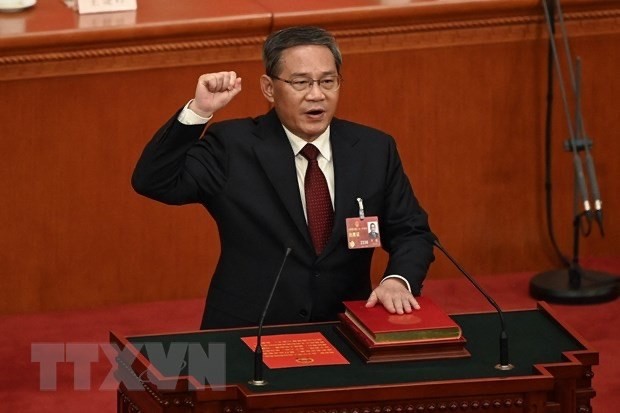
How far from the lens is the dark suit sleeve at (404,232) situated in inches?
172

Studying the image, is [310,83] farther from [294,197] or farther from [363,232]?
[363,232]

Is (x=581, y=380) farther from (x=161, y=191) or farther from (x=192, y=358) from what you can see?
(x=161, y=191)

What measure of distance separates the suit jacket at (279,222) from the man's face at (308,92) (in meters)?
0.11

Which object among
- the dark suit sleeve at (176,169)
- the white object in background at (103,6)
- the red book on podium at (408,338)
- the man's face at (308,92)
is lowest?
the red book on podium at (408,338)

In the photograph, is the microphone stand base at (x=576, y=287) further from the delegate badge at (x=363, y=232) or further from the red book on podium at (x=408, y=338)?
the red book on podium at (x=408, y=338)

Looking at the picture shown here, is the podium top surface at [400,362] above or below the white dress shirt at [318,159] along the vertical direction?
below

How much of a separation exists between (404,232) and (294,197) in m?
0.33

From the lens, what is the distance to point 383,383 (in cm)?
375

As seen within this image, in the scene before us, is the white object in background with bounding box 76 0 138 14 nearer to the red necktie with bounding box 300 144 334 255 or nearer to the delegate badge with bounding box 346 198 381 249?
the red necktie with bounding box 300 144 334 255

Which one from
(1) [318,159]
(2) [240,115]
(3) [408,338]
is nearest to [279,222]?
(1) [318,159]

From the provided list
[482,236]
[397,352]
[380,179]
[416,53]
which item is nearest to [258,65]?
[416,53]

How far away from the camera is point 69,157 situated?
6375mm

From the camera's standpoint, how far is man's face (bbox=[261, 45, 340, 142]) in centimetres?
437

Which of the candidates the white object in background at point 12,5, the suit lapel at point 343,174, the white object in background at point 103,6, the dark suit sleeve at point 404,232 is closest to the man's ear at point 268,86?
the suit lapel at point 343,174
